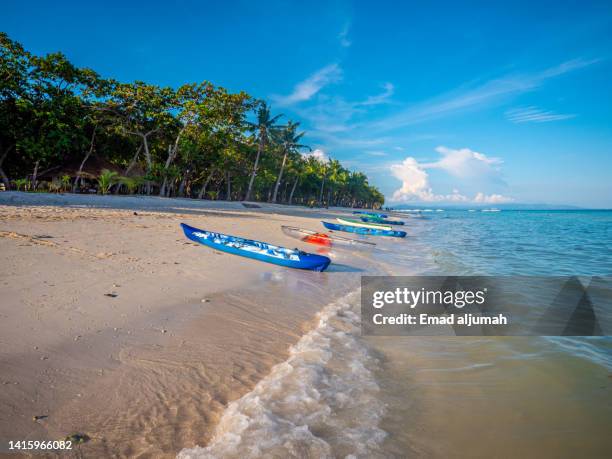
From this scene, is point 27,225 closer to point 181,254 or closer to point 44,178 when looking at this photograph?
point 181,254

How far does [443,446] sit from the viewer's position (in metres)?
2.43

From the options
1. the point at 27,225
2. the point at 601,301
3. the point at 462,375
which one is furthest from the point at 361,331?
the point at 27,225

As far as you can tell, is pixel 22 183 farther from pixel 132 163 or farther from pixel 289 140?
pixel 289 140

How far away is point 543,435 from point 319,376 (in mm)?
2009

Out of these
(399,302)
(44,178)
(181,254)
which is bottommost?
(399,302)

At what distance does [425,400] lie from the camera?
9.99ft

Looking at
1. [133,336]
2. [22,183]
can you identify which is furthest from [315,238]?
[22,183]

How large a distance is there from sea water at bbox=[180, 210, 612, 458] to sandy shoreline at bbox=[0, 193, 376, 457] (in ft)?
1.09

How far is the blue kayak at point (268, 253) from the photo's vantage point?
7980 mm

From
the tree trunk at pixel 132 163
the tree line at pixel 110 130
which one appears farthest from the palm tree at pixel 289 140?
the tree trunk at pixel 132 163

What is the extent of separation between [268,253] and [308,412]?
18.5 ft

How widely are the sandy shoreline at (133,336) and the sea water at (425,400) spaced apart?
1.09 feet

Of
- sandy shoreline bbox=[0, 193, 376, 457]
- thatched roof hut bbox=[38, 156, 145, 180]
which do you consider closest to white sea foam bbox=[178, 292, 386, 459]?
sandy shoreline bbox=[0, 193, 376, 457]

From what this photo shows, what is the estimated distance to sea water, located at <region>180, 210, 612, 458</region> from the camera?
2387 millimetres
